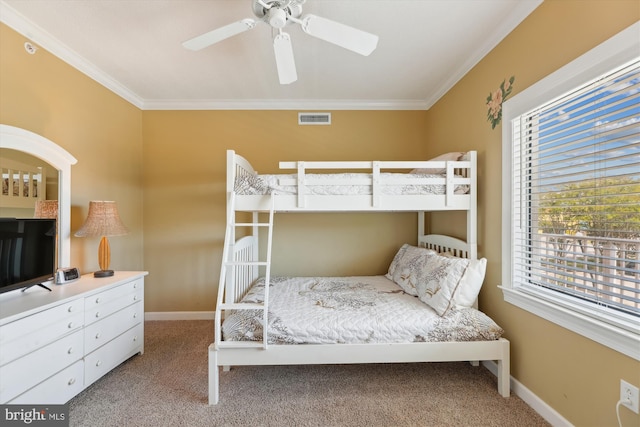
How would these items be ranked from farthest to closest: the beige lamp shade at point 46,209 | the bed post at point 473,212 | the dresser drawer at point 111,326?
the bed post at point 473,212 → the beige lamp shade at point 46,209 → the dresser drawer at point 111,326

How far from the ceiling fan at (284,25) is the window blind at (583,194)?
3.70 feet

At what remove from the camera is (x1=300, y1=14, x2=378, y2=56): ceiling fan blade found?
1.36m

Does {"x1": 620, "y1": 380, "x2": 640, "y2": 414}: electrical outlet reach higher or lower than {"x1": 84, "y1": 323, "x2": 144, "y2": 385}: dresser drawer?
higher

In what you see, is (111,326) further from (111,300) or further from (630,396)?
(630,396)

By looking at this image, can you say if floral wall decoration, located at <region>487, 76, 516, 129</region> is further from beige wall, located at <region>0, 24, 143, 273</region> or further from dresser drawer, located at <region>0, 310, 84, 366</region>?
beige wall, located at <region>0, 24, 143, 273</region>

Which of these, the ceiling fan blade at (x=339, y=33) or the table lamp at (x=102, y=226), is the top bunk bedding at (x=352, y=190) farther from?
the table lamp at (x=102, y=226)

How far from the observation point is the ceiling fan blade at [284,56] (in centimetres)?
145

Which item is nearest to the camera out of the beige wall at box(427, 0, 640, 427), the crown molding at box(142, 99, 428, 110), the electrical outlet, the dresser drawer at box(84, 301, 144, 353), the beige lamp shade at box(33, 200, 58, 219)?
the electrical outlet

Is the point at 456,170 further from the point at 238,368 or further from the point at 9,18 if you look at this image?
the point at 9,18

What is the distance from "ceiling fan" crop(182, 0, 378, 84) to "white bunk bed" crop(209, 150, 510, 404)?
0.74 metres

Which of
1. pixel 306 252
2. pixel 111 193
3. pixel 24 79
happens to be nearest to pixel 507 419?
pixel 306 252

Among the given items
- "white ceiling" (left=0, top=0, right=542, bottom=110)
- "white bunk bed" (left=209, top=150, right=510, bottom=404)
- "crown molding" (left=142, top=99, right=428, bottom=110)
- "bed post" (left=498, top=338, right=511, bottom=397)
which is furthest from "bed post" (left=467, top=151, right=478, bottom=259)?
"crown molding" (left=142, top=99, right=428, bottom=110)

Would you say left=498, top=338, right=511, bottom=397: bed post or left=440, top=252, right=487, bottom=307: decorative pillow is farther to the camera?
left=440, top=252, right=487, bottom=307: decorative pillow

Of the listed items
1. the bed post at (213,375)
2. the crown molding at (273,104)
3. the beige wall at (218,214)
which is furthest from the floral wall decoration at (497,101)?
the bed post at (213,375)
